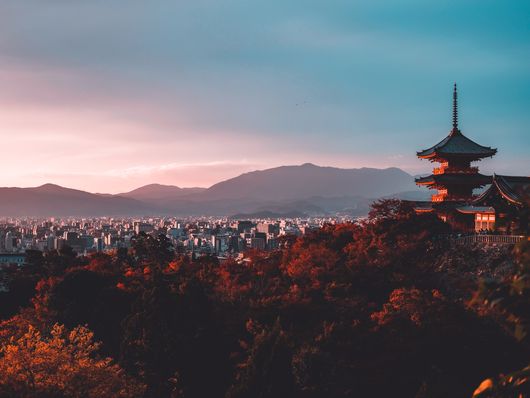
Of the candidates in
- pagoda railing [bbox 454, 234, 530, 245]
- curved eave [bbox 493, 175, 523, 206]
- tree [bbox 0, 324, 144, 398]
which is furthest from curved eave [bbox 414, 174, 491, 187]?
tree [bbox 0, 324, 144, 398]

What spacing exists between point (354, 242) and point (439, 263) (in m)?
3.54

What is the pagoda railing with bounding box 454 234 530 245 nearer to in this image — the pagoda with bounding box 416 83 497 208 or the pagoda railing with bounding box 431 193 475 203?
the pagoda with bounding box 416 83 497 208

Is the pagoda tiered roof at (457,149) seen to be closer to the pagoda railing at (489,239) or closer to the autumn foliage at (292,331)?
the autumn foliage at (292,331)

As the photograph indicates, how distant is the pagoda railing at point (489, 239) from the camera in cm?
1930

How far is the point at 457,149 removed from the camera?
26906 millimetres

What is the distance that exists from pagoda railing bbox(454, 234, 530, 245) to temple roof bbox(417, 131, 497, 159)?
6753mm

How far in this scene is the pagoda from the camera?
26.6 m

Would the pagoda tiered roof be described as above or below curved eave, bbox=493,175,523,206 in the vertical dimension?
above

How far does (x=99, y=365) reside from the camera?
12602mm

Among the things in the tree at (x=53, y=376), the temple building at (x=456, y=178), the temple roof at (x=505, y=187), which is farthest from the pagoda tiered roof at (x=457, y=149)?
the tree at (x=53, y=376)

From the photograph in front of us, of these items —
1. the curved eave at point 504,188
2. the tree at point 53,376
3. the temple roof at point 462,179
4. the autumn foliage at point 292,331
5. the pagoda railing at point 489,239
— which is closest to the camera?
the tree at point 53,376

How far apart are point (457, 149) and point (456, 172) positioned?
101cm

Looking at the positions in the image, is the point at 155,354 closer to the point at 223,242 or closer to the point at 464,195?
the point at 464,195

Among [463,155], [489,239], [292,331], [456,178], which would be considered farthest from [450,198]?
[292,331]
